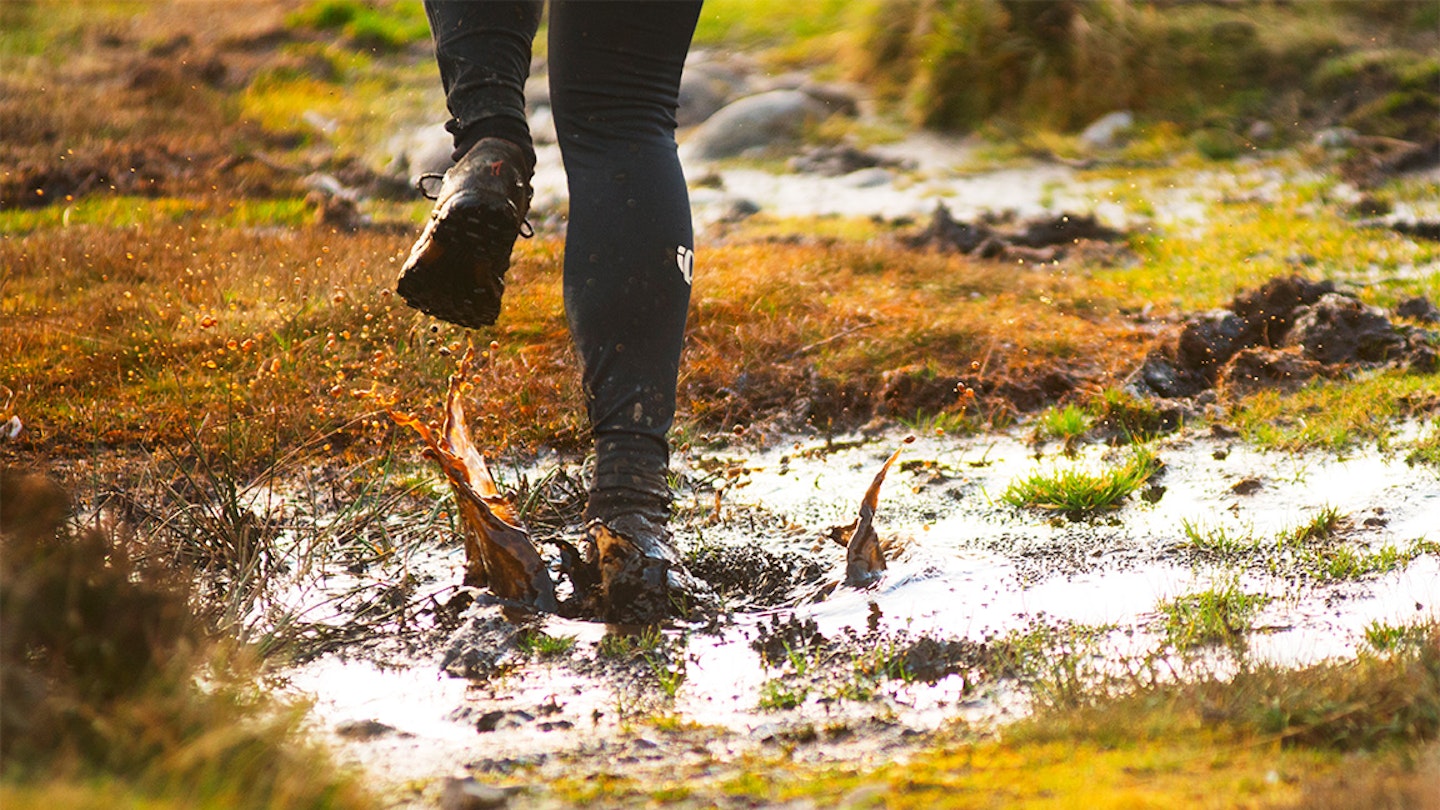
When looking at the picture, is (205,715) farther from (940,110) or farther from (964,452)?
(940,110)

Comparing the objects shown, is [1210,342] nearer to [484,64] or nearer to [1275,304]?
[1275,304]

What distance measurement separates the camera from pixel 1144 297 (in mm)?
5367

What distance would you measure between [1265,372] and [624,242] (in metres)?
2.66

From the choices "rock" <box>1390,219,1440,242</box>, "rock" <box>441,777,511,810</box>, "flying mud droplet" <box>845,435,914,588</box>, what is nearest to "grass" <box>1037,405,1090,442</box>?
"flying mud droplet" <box>845,435,914,588</box>

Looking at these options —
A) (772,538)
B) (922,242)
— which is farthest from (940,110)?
(772,538)

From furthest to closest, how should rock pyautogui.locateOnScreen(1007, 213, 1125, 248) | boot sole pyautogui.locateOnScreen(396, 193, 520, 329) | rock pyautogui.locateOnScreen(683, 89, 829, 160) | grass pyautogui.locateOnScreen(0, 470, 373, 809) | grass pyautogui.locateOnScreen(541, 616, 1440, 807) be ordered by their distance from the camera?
1. rock pyautogui.locateOnScreen(683, 89, 829, 160)
2. rock pyautogui.locateOnScreen(1007, 213, 1125, 248)
3. boot sole pyautogui.locateOnScreen(396, 193, 520, 329)
4. grass pyautogui.locateOnScreen(541, 616, 1440, 807)
5. grass pyautogui.locateOnScreen(0, 470, 373, 809)

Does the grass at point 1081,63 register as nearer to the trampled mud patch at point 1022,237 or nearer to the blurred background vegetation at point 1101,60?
the blurred background vegetation at point 1101,60

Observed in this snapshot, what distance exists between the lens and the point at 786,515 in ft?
9.70

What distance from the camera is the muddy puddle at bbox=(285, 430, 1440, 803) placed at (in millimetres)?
1719

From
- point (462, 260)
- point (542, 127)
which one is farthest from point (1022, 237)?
point (462, 260)

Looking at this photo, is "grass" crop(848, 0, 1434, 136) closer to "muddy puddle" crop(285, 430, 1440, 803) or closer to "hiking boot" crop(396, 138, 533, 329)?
"muddy puddle" crop(285, 430, 1440, 803)

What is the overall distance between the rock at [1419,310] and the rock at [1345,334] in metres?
0.26

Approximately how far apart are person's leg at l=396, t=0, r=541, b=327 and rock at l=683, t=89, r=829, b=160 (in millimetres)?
6896

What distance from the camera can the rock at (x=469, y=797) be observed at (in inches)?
51.3
